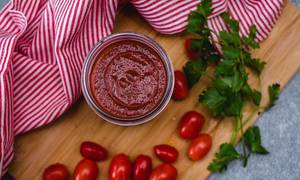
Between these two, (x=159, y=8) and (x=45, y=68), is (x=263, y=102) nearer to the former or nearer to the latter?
(x=159, y=8)

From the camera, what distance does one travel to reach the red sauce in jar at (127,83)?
85 cm

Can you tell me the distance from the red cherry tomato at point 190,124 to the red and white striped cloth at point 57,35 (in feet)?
0.59

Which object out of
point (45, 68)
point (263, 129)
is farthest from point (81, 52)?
point (263, 129)

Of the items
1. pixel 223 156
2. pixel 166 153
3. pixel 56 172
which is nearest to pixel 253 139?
pixel 223 156

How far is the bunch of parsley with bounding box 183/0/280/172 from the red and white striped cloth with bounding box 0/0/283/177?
0.16ft

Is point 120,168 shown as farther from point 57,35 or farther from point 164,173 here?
point 57,35

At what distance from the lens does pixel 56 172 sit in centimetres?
86

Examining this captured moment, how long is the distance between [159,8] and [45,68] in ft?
0.86

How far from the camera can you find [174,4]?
888 mm

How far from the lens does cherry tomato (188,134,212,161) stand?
0.88m

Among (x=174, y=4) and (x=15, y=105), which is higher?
(x=174, y=4)

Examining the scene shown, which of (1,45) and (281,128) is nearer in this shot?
(1,45)

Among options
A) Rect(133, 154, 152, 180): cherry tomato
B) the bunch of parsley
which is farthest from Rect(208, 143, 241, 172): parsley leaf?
Rect(133, 154, 152, 180): cherry tomato

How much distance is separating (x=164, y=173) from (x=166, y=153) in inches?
1.6
